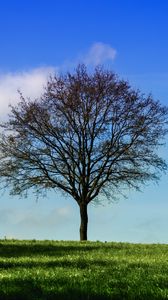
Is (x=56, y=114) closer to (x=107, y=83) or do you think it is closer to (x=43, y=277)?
(x=107, y=83)

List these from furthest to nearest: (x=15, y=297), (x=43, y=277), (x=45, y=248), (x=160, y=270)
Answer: (x=45, y=248) → (x=160, y=270) → (x=43, y=277) → (x=15, y=297)

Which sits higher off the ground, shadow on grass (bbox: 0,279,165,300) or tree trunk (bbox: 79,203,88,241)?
tree trunk (bbox: 79,203,88,241)

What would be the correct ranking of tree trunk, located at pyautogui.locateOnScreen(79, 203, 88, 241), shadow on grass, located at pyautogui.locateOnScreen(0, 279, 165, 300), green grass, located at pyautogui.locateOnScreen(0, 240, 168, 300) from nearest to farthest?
shadow on grass, located at pyautogui.locateOnScreen(0, 279, 165, 300) → green grass, located at pyautogui.locateOnScreen(0, 240, 168, 300) → tree trunk, located at pyautogui.locateOnScreen(79, 203, 88, 241)

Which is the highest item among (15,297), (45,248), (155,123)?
(155,123)

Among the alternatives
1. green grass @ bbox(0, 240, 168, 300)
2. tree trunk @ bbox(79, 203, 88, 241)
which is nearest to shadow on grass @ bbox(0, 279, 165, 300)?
green grass @ bbox(0, 240, 168, 300)

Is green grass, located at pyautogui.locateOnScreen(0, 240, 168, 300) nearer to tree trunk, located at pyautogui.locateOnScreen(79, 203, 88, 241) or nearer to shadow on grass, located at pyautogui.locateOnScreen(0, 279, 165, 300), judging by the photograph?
shadow on grass, located at pyautogui.locateOnScreen(0, 279, 165, 300)

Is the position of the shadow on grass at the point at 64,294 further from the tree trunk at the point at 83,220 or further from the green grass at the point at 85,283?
the tree trunk at the point at 83,220

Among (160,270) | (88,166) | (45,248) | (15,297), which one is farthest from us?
(88,166)

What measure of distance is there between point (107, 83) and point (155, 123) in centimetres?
527

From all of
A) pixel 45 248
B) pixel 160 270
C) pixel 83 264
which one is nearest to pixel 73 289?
pixel 160 270

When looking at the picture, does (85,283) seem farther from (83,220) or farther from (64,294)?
(83,220)

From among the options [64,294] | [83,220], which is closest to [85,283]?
[64,294]

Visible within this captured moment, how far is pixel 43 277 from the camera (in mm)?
15461

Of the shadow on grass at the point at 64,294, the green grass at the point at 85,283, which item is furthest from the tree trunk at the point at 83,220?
the shadow on grass at the point at 64,294
